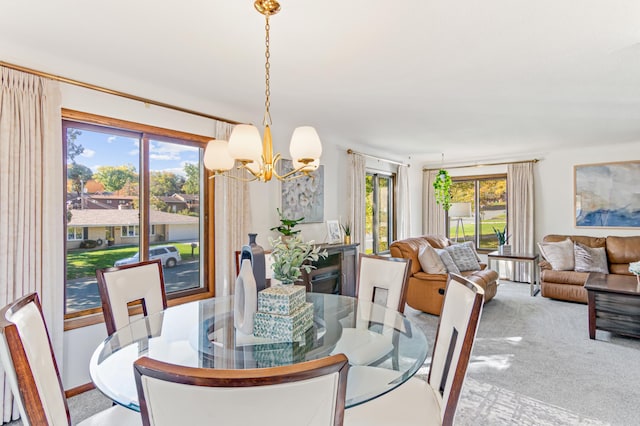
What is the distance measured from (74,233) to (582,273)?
611 centimetres

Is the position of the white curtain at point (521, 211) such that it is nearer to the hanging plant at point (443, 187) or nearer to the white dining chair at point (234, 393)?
the hanging plant at point (443, 187)

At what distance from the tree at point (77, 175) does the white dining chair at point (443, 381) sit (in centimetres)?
256

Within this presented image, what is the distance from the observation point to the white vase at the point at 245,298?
1.67 metres

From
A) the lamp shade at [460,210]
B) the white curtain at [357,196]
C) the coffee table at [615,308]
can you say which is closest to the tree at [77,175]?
the white curtain at [357,196]

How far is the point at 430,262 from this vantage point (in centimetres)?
436

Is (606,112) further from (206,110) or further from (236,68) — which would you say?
(206,110)

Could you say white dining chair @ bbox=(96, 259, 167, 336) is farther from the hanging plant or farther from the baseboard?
the hanging plant

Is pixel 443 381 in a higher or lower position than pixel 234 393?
lower

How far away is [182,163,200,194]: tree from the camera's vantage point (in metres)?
3.36

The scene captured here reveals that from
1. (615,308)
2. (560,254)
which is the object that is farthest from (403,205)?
(615,308)

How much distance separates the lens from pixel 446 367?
5.17 feet

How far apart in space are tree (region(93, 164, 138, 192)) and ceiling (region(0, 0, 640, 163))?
2.13ft

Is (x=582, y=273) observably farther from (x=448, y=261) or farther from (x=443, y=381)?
(x=443, y=381)

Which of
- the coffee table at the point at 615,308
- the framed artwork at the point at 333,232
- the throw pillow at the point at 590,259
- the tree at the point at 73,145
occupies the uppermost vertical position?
the tree at the point at 73,145
